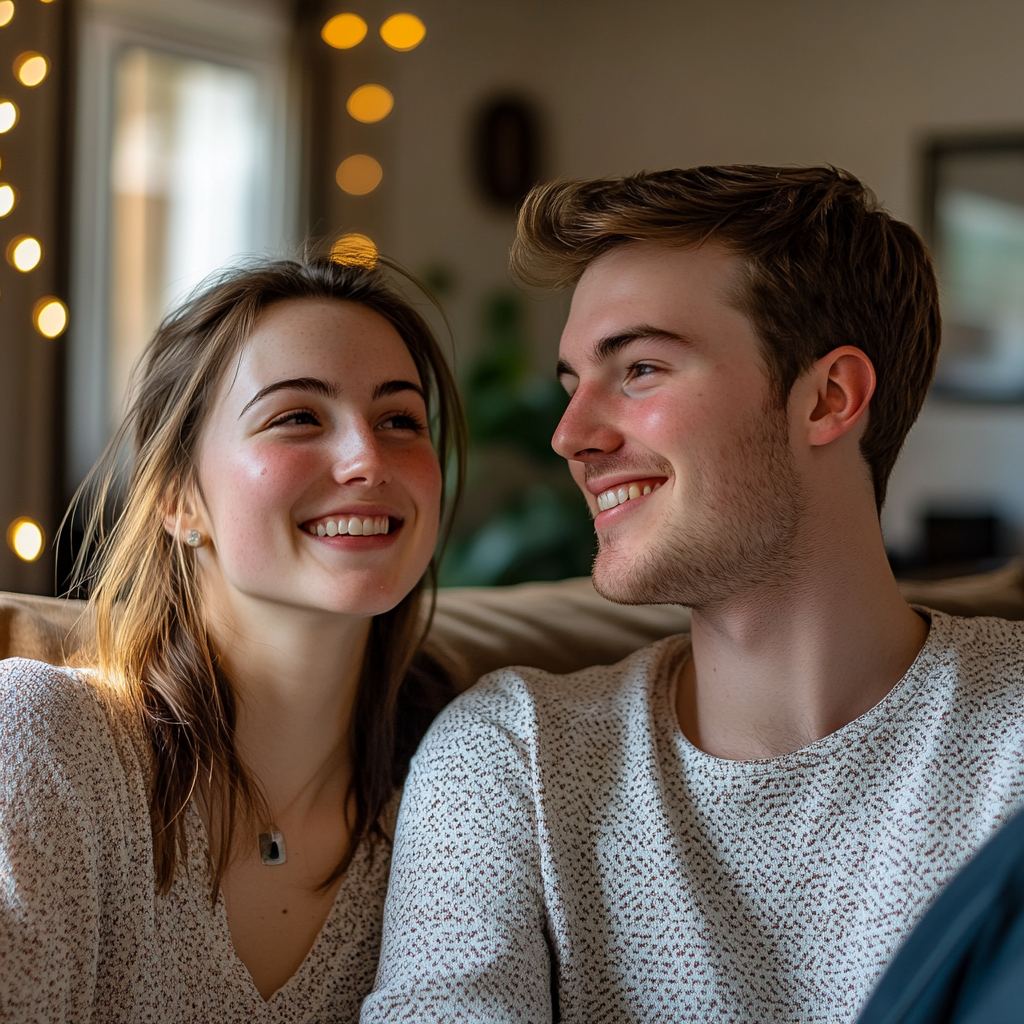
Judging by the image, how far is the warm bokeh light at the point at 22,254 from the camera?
2.50 meters

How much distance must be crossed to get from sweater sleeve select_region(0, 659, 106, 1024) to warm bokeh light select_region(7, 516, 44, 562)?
1.01 metres

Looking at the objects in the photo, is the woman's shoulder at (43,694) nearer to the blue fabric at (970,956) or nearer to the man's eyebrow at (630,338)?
the man's eyebrow at (630,338)

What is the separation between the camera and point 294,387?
1.21 metres

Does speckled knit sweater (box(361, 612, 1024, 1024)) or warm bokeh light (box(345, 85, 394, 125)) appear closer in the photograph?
speckled knit sweater (box(361, 612, 1024, 1024))

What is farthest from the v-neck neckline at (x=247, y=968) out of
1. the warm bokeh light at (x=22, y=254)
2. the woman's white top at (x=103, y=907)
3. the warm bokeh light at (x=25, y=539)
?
the warm bokeh light at (x=22, y=254)

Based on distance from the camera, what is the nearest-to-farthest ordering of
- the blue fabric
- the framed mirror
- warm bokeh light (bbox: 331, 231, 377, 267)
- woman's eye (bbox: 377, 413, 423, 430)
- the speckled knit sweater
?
the blue fabric
the speckled knit sweater
woman's eye (bbox: 377, 413, 423, 430)
warm bokeh light (bbox: 331, 231, 377, 267)
the framed mirror

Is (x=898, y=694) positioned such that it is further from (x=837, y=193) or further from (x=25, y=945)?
(x=25, y=945)

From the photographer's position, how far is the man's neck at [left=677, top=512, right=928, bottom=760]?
1202 millimetres

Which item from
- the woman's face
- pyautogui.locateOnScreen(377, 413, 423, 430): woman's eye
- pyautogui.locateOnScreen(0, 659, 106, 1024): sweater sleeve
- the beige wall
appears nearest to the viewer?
pyautogui.locateOnScreen(0, 659, 106, 1024): sweater sleeve

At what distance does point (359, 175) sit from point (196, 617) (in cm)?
333

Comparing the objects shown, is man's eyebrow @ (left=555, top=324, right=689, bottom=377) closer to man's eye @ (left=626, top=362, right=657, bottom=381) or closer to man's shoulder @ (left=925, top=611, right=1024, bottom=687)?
man's eye @ (left=626, top=362, right=657, bottom=381)

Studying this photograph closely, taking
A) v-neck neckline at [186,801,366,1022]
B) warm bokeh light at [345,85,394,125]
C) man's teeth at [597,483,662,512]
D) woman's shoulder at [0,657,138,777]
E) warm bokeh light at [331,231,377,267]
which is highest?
warm bokeh light at [345,85,394,125]

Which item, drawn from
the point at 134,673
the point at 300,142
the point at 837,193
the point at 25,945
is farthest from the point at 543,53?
the point at 25,945

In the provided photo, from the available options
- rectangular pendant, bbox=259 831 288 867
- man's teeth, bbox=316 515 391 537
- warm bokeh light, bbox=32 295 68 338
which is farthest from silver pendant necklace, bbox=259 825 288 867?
warm bokeh light, bbox=32 295 68 338
